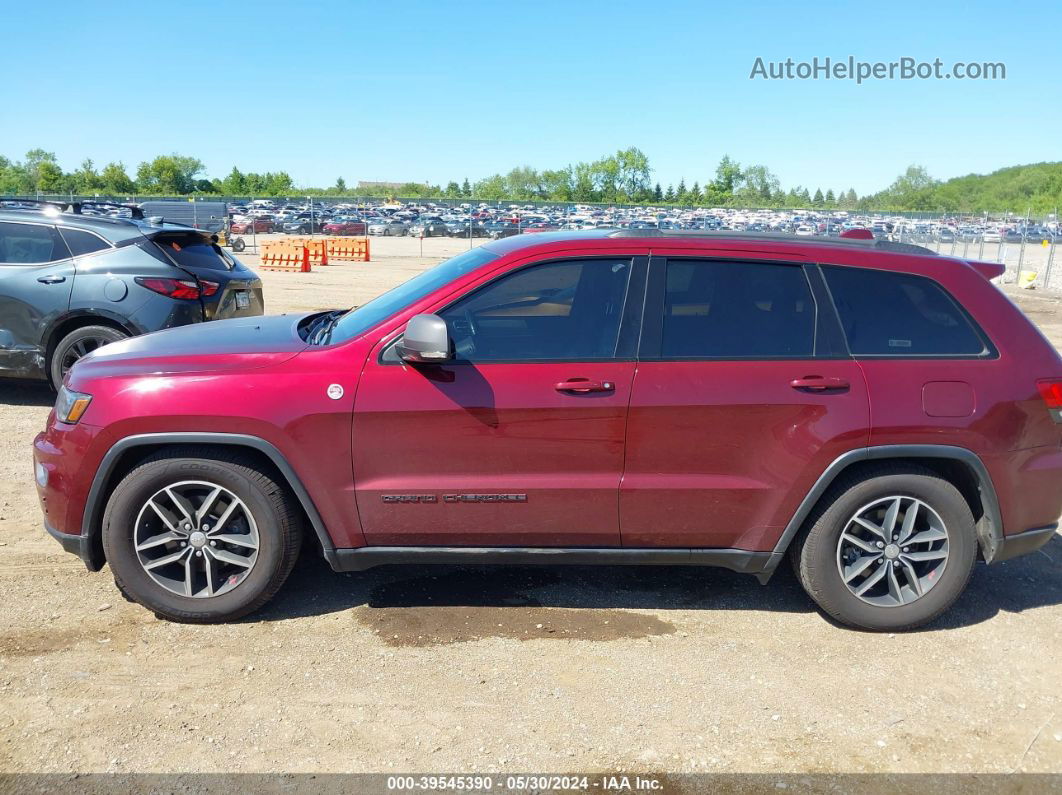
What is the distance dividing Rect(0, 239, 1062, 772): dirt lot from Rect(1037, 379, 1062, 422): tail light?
1.06 meters

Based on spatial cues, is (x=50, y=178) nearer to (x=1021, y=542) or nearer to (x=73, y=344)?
(x=73, y=344)

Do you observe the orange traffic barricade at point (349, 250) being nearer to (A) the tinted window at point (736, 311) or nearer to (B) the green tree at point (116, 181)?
(A) the tinted window at point (736, 311)

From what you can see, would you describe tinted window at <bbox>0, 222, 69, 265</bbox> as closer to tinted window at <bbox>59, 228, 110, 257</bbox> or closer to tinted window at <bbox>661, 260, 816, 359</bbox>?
tinted window at <bbox>59, 228, 110, 257</bbox>

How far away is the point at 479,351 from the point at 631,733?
5.58 ft

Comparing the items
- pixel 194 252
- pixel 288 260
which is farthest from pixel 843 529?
pixel 288 260

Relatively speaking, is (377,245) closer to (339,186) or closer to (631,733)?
(631,733)

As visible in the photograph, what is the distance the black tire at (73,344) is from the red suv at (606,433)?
390cm

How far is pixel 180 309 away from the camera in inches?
300

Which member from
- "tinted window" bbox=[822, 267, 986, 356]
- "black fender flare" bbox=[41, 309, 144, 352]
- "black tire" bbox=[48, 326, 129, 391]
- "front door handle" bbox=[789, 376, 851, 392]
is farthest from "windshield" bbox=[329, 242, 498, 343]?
"black tire" bbox=[48, 326, 129, 391]

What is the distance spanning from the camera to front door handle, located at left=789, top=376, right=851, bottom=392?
12.5 ft

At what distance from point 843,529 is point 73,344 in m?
6.62

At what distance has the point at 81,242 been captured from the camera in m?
7.77

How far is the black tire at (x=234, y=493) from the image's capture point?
12.4 ft

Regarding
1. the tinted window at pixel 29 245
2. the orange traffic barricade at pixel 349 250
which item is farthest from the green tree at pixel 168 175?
the tinted window at pixel 29 245
